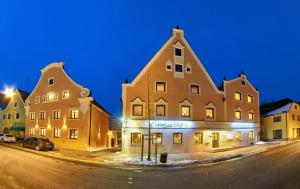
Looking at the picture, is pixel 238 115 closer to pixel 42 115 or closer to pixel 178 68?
pixel 178 68

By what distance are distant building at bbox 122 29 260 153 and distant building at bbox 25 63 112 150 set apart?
6651 millimetres

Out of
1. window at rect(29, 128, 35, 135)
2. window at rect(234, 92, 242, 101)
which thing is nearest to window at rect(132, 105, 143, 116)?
window at rect(234, 92, 242, 101)

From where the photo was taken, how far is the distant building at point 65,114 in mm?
41344

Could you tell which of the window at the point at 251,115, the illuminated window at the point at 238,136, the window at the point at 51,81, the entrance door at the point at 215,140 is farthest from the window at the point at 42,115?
the window at the point at 251,115

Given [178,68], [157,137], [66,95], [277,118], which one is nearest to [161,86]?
[178,68]

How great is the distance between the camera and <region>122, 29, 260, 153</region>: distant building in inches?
1484

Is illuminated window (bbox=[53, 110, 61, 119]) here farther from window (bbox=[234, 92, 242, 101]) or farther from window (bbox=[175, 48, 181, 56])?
window (bbox=[234, 92, 242, 101])

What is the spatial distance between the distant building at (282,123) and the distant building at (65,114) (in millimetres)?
32310

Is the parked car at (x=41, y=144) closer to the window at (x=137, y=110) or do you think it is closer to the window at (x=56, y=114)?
the window at (x=56, y=114)

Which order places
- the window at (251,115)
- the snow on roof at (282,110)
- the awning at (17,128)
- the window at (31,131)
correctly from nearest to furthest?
the window at (251,115) < the window at (31,131) < the awning at (17,128) < the snow on roof at (282,110)

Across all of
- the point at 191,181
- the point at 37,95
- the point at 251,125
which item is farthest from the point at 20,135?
the point at 191,181

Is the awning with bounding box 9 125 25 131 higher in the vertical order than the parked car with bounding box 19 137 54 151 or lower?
higher

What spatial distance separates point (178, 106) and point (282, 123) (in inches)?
1124

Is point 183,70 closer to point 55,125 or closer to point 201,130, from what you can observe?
point 201,130
